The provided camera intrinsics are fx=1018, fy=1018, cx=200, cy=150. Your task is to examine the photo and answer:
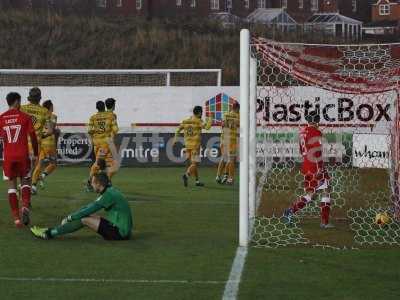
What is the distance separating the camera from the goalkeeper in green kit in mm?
12019

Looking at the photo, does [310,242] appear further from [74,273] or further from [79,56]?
[79,56]

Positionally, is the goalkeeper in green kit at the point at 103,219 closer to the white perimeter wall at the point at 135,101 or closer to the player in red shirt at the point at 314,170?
the player in red shirt at the point at 314,170

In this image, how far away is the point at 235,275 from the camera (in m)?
10.1

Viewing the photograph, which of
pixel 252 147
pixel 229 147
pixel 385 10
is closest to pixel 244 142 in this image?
pixel 252 147

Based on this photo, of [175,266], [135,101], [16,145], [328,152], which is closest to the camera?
[175,266]

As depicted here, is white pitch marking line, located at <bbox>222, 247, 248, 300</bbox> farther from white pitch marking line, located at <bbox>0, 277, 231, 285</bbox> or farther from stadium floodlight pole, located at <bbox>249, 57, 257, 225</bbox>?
stadium floodlight pole, located at <bbox>249, 57, 257, 225</bbox>

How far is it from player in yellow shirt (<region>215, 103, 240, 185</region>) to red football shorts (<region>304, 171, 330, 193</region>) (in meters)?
7.51

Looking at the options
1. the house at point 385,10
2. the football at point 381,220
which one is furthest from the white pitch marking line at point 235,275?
the house at point 385,10

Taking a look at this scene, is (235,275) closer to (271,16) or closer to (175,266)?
(175,266)

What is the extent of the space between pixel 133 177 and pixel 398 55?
9489 millimetres

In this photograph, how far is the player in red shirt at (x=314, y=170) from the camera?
13.8m

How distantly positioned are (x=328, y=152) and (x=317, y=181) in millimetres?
8910

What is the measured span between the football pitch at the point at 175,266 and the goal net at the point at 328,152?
2.59ft

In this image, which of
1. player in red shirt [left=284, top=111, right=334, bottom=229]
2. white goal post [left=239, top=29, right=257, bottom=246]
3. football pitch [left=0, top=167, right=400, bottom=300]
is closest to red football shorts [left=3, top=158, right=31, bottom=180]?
football pitch [left=0, top=167, right=400, bottom=300]
